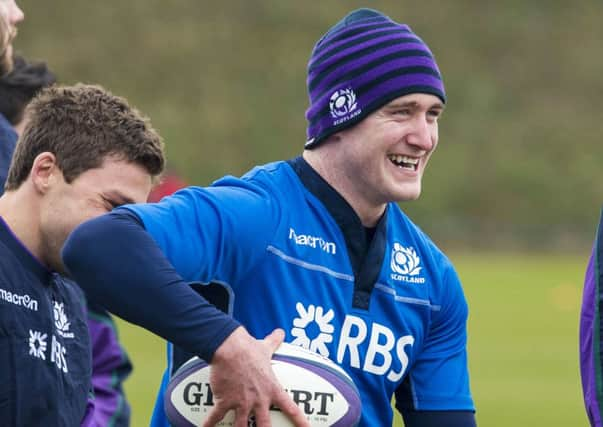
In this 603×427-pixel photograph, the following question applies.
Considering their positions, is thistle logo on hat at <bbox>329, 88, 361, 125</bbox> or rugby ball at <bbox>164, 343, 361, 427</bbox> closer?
rugby ball at <bbox>164, 343, 361, 427</bbox>

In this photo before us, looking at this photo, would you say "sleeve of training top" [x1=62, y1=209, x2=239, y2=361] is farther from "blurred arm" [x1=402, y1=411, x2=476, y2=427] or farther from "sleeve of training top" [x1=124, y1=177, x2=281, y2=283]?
"blurred arm" [x1=402, y1=411, x2=476, y2=427]

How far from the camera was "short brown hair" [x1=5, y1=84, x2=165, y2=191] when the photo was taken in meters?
3.88

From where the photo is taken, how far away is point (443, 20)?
1997 inches

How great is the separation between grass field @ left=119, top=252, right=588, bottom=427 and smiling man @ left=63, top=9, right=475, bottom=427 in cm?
674

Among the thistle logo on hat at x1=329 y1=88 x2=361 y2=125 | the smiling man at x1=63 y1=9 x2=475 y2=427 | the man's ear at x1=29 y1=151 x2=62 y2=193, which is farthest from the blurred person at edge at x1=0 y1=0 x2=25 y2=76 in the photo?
the thistle logo on hat at x1=329 y1=88 x2=361 y2=125

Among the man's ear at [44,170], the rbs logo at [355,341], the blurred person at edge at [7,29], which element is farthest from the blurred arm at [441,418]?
the blurred person at edge at [7,29]

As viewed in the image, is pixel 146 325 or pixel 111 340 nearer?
pixel 146 325

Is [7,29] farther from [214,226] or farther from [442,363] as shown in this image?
[442,363]

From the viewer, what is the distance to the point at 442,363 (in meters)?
4.01

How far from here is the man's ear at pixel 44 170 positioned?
3.85m

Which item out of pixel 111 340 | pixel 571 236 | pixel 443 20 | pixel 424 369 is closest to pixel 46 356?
pixel 424 369

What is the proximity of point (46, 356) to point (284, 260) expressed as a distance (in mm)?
733

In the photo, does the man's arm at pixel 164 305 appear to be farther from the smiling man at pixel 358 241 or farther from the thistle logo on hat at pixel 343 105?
the thistle logo on hat at pixel 343 105

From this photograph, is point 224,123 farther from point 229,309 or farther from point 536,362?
point 229,309
